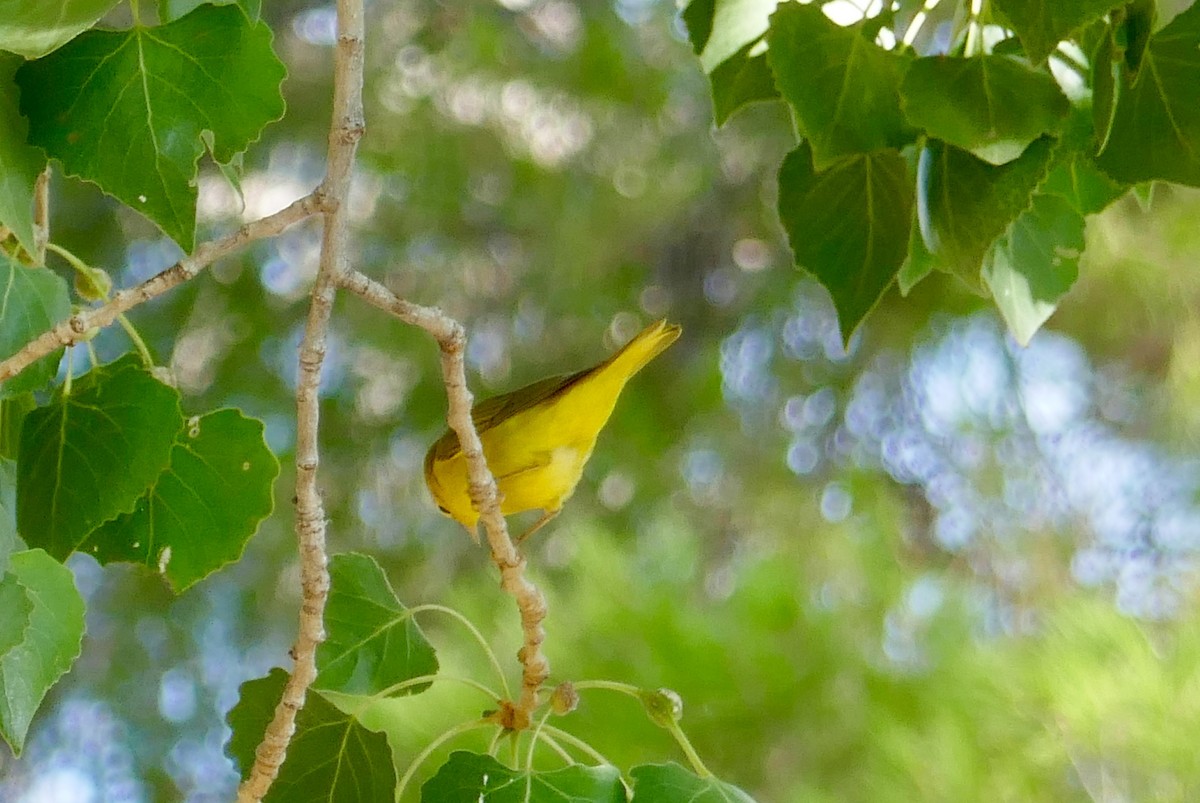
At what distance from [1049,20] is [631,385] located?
5.73ft

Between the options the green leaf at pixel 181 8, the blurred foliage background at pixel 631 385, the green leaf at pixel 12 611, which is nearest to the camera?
the green leaf at pixel 12 611

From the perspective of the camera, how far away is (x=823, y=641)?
5.05ft

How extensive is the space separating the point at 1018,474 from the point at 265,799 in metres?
1.58

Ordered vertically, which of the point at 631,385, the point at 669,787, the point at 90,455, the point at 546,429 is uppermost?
the point at 90,455

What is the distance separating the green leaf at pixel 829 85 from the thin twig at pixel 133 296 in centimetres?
19

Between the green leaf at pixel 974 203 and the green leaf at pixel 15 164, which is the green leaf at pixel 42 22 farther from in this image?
the green leaf at pixel 974 203

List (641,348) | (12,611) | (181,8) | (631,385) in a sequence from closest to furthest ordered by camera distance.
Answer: (12,611)
(181,8)
(641,348)
(631,385)

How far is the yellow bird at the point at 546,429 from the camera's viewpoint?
2.58ft

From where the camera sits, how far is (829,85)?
0.50 m

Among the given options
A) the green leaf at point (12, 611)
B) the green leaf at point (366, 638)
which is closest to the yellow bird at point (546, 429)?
the green leaf at point (366, 638)

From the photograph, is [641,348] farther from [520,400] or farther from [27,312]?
[27,312]

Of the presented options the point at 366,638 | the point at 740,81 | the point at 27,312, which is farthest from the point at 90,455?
the point at 740,81

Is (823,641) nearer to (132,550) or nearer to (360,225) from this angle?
(360,225)

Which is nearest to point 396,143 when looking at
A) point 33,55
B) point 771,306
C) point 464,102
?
point 464,102
